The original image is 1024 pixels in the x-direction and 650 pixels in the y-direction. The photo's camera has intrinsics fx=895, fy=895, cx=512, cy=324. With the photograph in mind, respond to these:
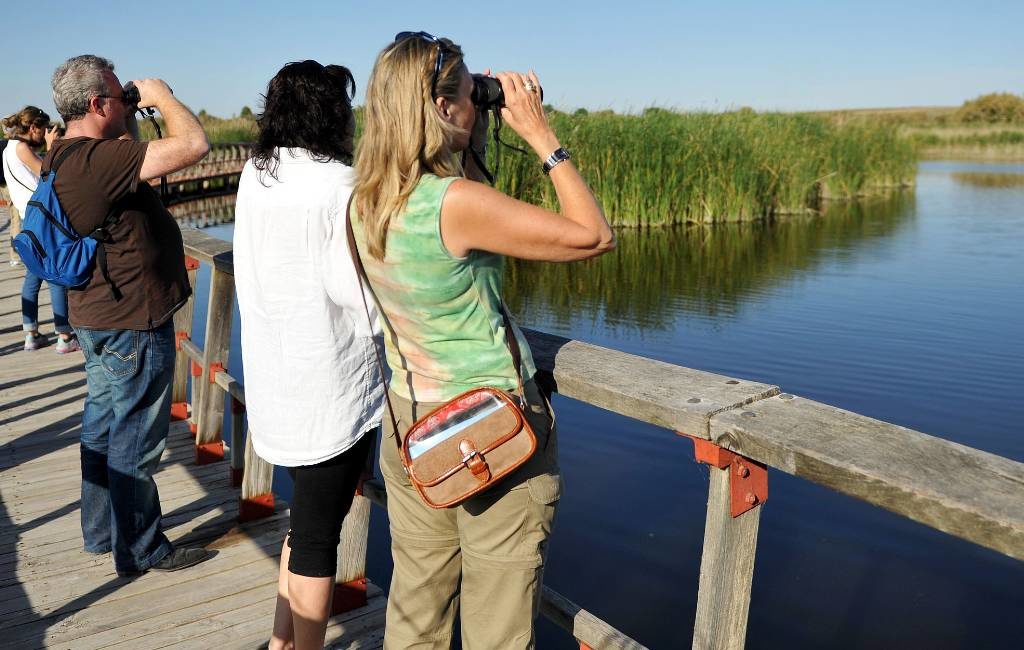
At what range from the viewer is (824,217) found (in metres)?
17.5

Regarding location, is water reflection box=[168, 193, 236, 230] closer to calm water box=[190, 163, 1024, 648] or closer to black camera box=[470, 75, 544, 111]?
calm water box=[190, 163, 1024, 648]

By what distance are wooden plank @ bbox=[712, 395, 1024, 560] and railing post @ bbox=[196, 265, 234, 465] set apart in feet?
8.64

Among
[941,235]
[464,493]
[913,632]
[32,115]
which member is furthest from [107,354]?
[941,235]

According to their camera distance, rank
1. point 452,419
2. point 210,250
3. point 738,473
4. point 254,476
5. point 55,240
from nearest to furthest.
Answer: point 738,473, point 452,419, point 55,240, point 254,476, point 210,250

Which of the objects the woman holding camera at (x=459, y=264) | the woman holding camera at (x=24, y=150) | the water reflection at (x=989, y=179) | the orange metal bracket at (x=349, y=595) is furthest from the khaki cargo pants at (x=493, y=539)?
the water reflection at (x=989, y=179)

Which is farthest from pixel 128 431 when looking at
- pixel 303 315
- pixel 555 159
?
pixel 555 159

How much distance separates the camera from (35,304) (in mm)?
6465

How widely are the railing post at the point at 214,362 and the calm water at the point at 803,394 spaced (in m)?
1.00

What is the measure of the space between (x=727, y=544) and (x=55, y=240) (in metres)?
2.08

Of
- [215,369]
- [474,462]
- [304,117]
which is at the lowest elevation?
[215,369]

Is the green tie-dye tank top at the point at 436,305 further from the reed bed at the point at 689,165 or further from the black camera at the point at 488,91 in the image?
the reed bed at the point at 689,165

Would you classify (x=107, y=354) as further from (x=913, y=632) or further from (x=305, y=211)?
(x=913, y=632)

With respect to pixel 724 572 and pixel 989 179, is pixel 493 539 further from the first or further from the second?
pixel 989 179

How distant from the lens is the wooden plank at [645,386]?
152cm
